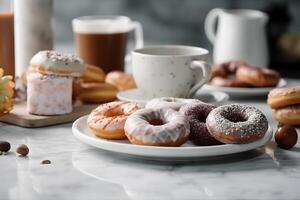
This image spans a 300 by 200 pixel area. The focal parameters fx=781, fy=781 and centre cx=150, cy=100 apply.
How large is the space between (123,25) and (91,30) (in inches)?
3.8

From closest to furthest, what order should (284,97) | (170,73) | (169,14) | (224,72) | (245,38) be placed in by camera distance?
(284,97) < (170,73) < (224,72) < (245,38) < (169,14)

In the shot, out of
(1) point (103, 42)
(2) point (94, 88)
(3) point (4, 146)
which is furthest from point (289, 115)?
(1) point (103, 42)

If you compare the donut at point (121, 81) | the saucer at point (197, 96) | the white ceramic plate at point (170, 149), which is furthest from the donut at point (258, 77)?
the white ceramic plate at point (170, 149)

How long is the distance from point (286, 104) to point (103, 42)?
0.67 metres

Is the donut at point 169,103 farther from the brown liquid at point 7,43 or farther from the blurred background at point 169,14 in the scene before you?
the blurred background at point 169,14

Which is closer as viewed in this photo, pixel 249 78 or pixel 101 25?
pixel 249 78

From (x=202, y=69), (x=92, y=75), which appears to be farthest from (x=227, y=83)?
(x=92, y=75)

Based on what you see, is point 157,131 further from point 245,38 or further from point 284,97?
point 245,38

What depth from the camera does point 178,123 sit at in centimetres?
129

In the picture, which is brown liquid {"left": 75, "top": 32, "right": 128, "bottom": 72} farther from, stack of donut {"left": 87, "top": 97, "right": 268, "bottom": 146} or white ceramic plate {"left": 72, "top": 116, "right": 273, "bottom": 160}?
white ceramic plate {"left": 72, "top": 116, "right": 273, "bottom": 160}

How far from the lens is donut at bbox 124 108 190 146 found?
1.28m

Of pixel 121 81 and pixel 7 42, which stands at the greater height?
pixel 7 42

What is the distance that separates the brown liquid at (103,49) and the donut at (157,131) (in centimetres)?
76

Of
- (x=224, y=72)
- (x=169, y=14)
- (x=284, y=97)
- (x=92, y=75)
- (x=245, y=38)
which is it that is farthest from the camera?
(x=169, y=14)
